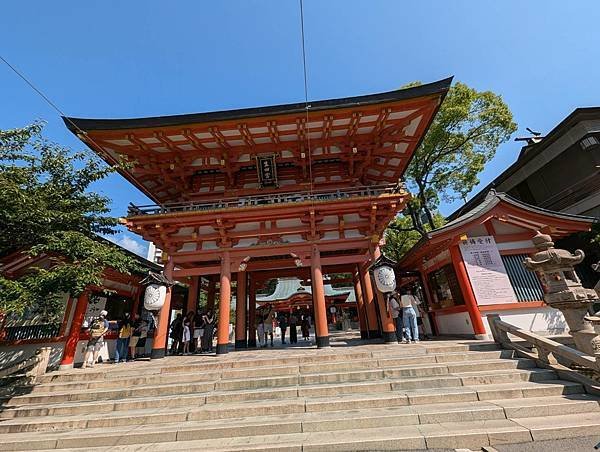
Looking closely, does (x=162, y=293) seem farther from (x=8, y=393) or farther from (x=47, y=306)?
(x=8, y=393)

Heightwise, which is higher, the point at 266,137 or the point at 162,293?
the point at 266,137

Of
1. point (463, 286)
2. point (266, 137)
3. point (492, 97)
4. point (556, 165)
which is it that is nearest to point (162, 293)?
point (266, 137)

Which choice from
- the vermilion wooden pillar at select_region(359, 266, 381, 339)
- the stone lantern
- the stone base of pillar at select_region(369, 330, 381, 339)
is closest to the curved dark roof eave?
the vermilion wooden pillar at select_region(359, 266, 381, 339)

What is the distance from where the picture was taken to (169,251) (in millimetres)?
10633

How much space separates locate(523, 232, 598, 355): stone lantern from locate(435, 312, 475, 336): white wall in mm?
4038

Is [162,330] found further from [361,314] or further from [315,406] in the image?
[361,314]

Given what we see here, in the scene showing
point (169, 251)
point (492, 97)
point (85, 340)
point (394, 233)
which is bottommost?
point (85, 340)

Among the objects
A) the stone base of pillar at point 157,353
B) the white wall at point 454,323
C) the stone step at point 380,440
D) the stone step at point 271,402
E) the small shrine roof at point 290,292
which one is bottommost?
the stone step at point 380,440

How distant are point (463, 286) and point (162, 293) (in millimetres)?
10568

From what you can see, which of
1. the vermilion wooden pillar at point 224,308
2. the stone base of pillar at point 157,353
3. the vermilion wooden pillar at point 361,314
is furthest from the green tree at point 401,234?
the stone base of pillar at point 157,353

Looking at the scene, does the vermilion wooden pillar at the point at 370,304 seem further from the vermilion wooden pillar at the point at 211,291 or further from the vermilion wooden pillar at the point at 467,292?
the vermilion wooden pillar at the point at 211,291

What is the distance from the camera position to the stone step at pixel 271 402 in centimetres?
488

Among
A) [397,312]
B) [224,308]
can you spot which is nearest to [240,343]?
[224,308]

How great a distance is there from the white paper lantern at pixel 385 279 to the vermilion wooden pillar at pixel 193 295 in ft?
28.9
